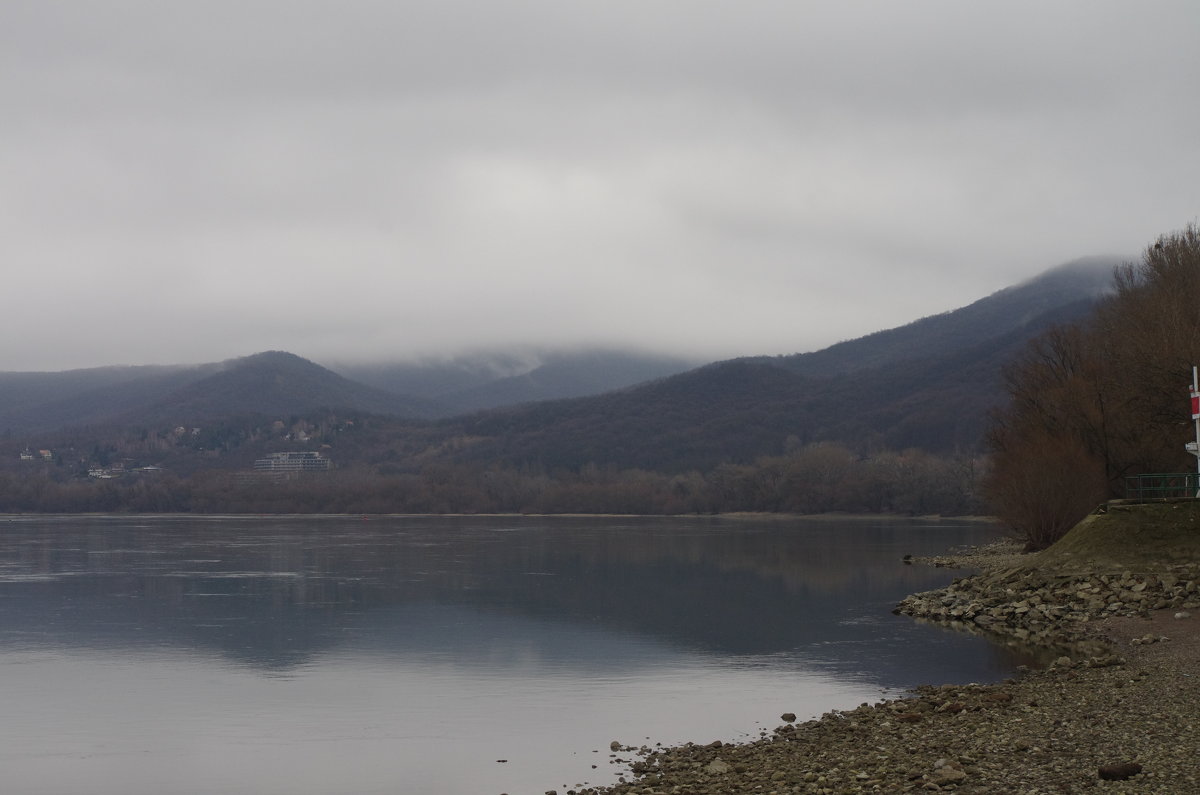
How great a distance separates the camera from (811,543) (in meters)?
86.2

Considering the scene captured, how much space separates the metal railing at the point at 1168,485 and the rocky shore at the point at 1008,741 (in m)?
12.4

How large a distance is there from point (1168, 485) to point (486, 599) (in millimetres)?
28028

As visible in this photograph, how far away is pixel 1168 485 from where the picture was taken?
47969mm

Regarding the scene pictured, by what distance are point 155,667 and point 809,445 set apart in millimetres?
162848

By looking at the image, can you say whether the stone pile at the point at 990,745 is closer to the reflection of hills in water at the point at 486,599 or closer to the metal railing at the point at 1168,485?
the reflection of hills in water at the point at 486,599

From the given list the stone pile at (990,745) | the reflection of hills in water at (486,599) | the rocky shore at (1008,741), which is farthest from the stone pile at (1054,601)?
the stone pile at (990,745)

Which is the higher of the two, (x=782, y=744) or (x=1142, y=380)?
(x=1142, y=380)

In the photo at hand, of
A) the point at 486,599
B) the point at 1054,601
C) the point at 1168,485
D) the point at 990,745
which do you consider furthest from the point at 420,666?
the point at 1168,485

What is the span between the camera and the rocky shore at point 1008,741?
48.0 feet

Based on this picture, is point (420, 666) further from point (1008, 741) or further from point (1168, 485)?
point (1168, 485)

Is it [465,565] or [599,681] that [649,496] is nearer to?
[465,565]

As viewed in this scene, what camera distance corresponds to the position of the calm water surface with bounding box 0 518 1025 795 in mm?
19625

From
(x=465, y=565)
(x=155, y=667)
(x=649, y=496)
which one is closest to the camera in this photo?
(x=155, y=667)

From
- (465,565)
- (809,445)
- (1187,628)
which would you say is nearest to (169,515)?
(809,445)
